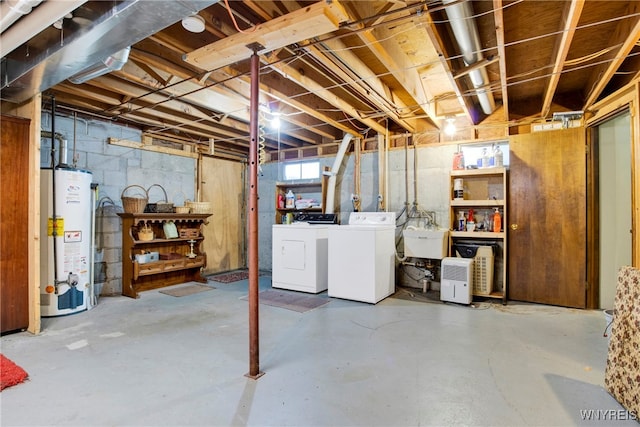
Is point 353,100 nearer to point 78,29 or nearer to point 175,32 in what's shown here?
point 175,32

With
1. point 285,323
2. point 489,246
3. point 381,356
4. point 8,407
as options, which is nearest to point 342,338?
point 381,356

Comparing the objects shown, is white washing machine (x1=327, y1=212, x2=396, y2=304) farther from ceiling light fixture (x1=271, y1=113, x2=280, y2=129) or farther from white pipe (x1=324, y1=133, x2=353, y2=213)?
ceiling light fixture (x1=271, y1=113, x2=280, y2=129)

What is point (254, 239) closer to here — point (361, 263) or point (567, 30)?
point (361, 263)

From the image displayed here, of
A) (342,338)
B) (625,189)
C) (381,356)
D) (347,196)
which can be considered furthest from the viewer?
(347,196)

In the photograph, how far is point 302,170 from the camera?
608 centimetres

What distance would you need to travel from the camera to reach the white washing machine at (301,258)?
4605 mm

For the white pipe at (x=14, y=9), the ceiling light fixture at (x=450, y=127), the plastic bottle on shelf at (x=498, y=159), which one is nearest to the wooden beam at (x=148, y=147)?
the white pipe at (x=14, y=9)

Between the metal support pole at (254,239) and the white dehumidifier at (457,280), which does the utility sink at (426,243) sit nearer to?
the white dehumidifier at (457,280)

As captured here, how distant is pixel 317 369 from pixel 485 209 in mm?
3396

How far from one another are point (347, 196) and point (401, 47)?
2756 millimetres

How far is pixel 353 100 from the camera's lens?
4.18 metres

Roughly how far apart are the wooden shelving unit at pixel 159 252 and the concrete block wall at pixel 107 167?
0.74 feet

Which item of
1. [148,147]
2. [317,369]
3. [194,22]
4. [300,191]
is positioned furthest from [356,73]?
[148,147]

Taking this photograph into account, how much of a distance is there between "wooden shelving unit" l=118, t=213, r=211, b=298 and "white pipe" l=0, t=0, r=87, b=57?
2.64 meters
